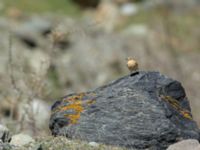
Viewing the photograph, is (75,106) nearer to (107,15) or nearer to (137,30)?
(137,30)

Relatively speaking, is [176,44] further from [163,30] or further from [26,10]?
[26,10]

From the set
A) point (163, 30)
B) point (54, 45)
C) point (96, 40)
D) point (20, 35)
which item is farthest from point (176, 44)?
point (54, 45)

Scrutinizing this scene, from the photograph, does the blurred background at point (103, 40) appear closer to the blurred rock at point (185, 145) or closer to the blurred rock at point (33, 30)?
the blurred rock at point (33, 30)

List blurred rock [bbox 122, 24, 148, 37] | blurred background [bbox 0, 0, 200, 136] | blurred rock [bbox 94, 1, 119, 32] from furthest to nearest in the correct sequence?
blurred rock [bbox 94, 1, 119, 32] < blurred rock [bbox 122, 24, 148, 37] < blurred background [bbox 0, 0, 200, 136]

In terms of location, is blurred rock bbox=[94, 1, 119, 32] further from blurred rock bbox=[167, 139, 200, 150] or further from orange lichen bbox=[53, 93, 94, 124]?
blurred rock bbox=[167, 139, 200, 150]

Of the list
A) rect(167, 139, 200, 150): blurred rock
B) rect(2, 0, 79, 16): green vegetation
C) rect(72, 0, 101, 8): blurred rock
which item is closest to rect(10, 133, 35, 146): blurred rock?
rect(167, 139, 200, 150): blurred rock

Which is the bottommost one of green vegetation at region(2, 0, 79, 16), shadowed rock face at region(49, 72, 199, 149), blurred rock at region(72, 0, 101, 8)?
shadowed rock face at region(49, 72, 199, 149)

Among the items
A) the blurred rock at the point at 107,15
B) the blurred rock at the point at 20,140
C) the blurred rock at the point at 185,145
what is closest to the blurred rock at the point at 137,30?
the blurred rock at the point at 107,15
